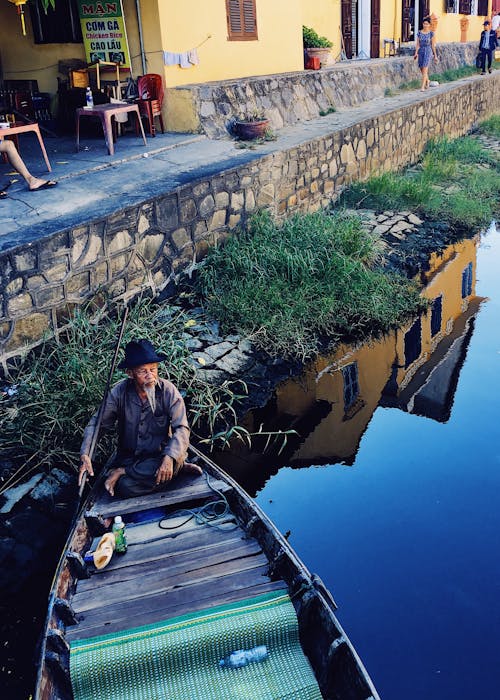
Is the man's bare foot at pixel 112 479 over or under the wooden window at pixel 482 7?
under

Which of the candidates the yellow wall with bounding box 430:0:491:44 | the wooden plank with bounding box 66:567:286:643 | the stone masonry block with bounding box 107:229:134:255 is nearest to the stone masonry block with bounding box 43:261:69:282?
the stone masonry block with bounding box 107:229:134:255

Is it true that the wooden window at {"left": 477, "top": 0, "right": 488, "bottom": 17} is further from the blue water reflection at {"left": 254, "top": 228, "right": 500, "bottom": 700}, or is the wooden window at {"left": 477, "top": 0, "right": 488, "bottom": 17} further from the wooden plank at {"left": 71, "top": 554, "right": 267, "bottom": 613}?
the wooden plank at {"left": 71, "top": 554, "right": 267, "bottom": 613}

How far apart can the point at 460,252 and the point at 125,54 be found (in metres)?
6.40

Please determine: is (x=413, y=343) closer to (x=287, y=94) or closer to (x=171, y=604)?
(x=171, y=604)

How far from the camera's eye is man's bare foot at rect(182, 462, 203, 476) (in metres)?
4.92

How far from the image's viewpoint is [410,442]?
6.73 m

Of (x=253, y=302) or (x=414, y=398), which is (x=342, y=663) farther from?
(x=253, y=302)

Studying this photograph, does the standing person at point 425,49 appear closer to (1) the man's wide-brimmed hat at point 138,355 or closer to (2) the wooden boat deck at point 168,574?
(1) the man's wide-brimmed hat at point 138,355

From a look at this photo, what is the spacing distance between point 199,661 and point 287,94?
36.0 ft

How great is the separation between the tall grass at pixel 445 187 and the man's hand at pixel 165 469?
8.17 meters

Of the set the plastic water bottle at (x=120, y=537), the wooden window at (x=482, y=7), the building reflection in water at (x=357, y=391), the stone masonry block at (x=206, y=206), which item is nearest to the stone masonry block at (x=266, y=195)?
the stone masonry block at (x=206, y=206)

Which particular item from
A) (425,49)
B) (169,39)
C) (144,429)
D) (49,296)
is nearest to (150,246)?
(49,296)

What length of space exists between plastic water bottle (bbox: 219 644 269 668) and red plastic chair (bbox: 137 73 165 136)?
28.1 feet

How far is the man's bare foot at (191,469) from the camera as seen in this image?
Answer: 4918 mm
